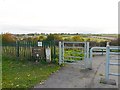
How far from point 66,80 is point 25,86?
179 cm

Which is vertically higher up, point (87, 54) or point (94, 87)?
point (87, 54)

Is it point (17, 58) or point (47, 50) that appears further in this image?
point (17, 58)

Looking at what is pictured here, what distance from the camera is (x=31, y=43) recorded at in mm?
14609

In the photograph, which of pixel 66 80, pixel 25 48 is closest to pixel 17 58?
pixel 25 48

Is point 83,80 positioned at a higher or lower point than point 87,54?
lower

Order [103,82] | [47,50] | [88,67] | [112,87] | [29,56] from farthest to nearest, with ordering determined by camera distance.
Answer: [29,56] → [47,50] → [88,67] → [103,82] → [112,87]

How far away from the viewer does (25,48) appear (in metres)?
15.0

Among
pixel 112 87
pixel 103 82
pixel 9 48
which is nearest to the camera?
pixel 112 87

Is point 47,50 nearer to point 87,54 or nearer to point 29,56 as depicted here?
point 29,56

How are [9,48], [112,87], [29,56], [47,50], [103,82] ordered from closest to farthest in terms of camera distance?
[112,87] < [103,82] < [47,50] < [29,56] < [9,48]

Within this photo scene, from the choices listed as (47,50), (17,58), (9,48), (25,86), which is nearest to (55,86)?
(25,86)

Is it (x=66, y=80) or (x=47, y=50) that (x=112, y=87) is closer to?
(x=66, y=80)

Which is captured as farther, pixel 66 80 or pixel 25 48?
pixel 25 48

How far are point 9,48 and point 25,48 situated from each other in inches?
108
